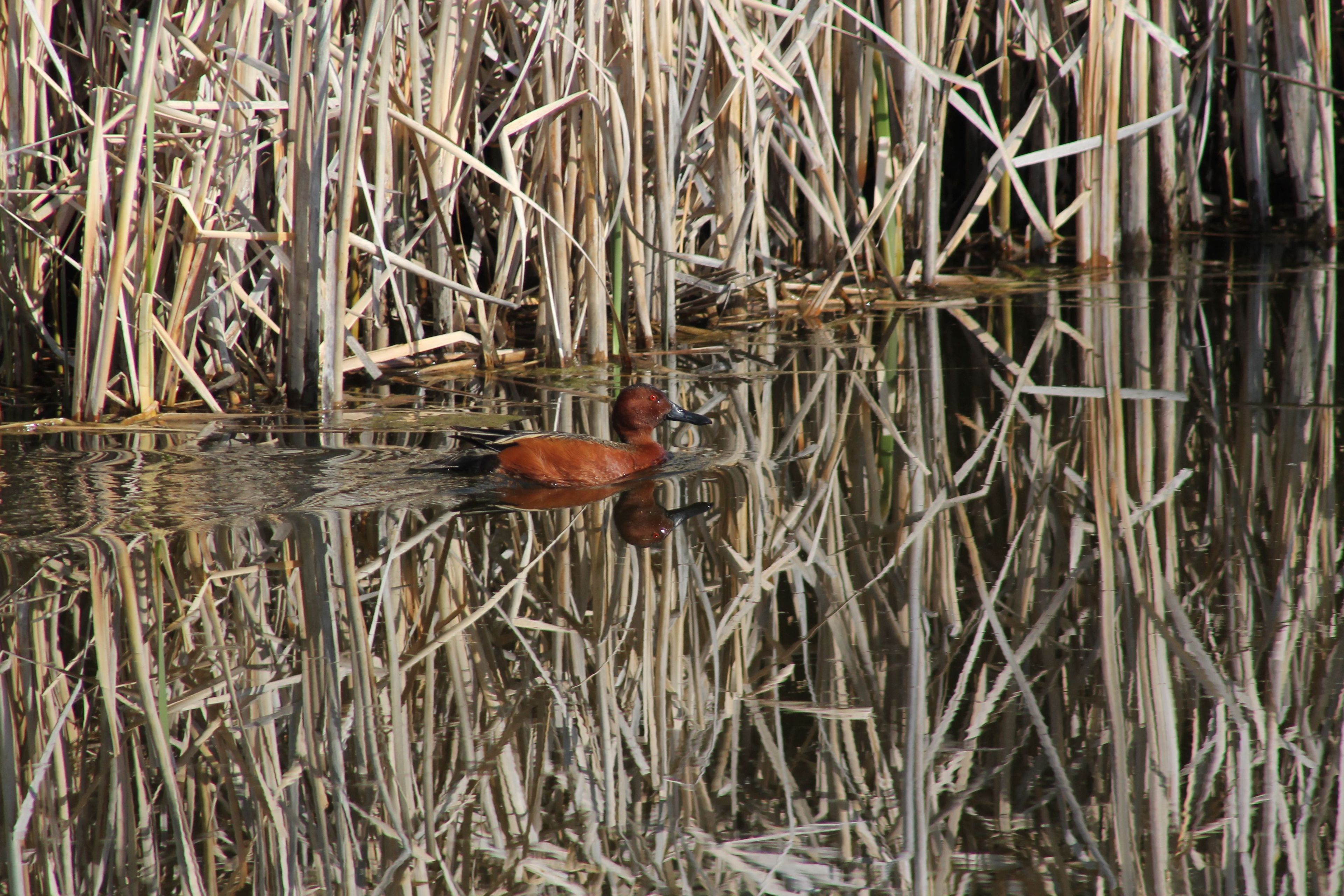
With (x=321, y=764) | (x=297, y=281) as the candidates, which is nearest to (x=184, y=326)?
(x=297, y=281)

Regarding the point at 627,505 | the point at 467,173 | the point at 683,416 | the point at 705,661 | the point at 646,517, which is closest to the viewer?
the point at 705,661

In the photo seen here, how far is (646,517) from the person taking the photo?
468 centimetres

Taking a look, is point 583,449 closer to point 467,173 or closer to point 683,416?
point 683,416

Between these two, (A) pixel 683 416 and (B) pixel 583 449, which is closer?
(B) pixel 583 449

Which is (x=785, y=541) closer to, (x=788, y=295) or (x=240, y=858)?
(x=240, y=858)

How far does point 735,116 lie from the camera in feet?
22.6

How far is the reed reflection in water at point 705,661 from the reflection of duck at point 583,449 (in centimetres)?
13

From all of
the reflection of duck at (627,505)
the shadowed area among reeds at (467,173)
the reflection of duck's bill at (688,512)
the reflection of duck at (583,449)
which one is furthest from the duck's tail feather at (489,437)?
the shadowed area among reeds at (467,173)

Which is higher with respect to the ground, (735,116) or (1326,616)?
(735,116)

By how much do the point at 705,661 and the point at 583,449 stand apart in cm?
175

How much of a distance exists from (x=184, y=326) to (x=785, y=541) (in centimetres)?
280

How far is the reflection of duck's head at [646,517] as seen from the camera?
4418 mm

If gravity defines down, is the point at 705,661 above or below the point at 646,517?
below

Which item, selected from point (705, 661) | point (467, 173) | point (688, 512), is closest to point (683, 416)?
point (688, 512)
